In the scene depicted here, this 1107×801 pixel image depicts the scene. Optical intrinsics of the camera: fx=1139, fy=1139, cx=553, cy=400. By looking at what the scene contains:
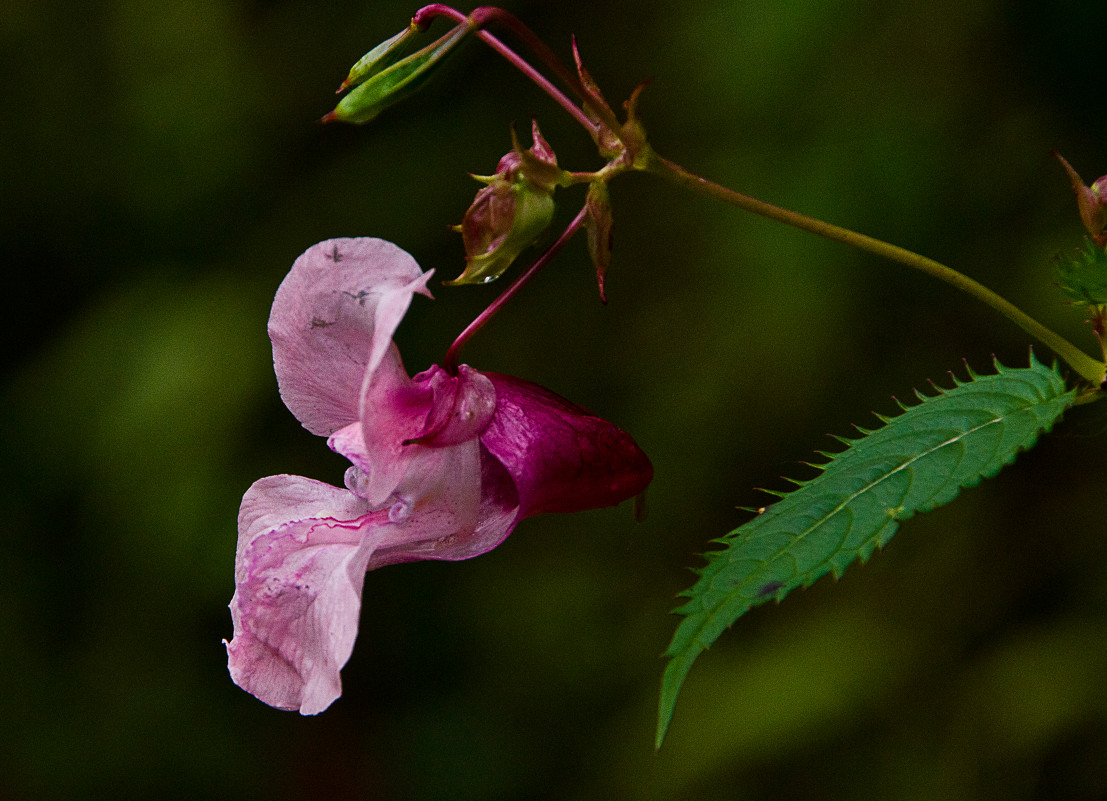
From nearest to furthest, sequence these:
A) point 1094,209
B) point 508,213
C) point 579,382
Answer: point 508,213
point 1094,209
point 579,382

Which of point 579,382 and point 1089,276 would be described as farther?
point 579,382

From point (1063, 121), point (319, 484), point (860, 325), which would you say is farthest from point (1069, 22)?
point (319, 484)

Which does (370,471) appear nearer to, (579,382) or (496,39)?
(496,39)

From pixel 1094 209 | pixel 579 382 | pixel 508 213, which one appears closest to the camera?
pixel 508 213

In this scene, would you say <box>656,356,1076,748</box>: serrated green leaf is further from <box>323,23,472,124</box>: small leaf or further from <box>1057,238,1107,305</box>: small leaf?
<box>323,23,472,124</box>: small leaf

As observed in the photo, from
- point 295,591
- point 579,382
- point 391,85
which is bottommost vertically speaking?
point 579,382

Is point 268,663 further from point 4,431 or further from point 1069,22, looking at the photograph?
point 1069,22

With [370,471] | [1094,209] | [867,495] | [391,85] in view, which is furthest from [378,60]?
[1094,209]
